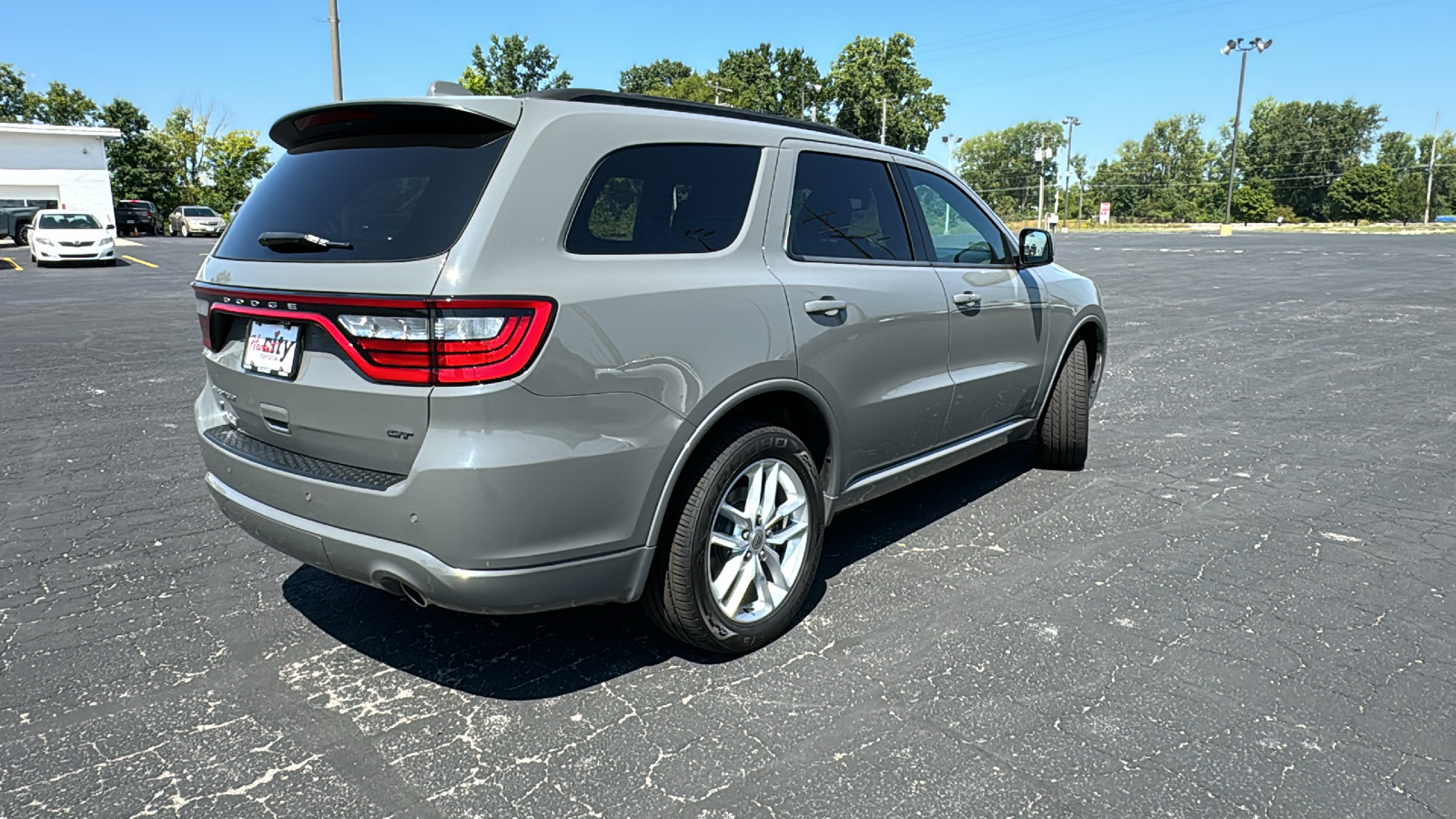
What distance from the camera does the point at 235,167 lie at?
186 feet

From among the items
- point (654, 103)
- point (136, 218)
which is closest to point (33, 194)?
point (136, 218)

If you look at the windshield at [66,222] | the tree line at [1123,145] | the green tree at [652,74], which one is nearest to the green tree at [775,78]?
the tree line at [1123,145]

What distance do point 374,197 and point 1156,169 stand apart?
14142cm

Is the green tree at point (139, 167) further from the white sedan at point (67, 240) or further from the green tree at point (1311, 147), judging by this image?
the green tree at point (1311, 147)

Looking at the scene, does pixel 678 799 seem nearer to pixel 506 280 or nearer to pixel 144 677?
pixel 506 280

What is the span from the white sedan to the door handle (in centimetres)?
2807

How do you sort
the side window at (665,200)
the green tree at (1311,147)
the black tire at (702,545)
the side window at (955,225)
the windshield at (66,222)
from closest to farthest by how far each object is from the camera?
1. the side window at (665,200)
2. the black tire at (702,545)
3. the side window at (955,225)
4. the windshield at (66,222)
5. the green tree at (1311,147)

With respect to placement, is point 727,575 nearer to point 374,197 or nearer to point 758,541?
point 758,541

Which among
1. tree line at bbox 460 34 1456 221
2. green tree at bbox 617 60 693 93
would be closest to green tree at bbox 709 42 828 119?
tree line at bbox 460 34 1456 221

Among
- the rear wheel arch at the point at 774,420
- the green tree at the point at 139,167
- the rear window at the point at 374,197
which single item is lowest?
the rear wheel arch at the point at 774,420

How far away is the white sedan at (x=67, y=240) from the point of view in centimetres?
2505

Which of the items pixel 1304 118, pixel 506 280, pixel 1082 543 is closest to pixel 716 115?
pixel 506 280

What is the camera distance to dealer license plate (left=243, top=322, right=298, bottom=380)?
2850mm

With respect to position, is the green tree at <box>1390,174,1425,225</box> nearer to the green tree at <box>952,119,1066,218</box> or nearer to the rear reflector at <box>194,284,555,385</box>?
the green tree at <box>952,119,1066,218</box>
